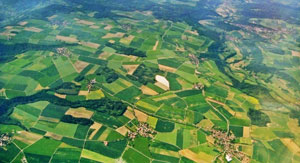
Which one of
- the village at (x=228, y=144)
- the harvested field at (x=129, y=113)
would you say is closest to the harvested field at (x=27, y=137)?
the harvested field at (x=129, y=113)

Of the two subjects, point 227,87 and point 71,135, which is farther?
point 227,87

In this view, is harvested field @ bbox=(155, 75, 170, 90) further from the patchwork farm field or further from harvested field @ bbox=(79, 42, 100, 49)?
harvested field @ bbox=(79, 42, 100, 49)

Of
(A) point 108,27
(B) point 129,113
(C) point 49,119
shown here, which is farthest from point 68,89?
(A) point 108,27

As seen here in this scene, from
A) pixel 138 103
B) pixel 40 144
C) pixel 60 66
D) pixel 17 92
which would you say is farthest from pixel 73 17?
pixel 40 144

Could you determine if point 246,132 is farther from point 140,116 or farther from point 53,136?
point 53,136

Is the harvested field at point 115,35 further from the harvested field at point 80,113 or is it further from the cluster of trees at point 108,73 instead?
the harvested field at point 80,113

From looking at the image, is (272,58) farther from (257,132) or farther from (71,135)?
(71,135)
